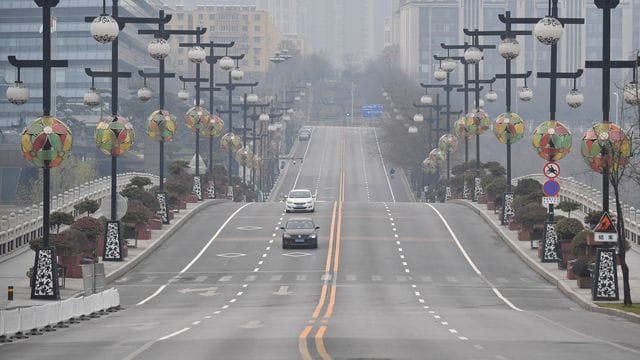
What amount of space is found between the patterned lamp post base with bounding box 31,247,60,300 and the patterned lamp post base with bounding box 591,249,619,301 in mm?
17014

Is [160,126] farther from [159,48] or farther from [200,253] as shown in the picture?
[159,48]

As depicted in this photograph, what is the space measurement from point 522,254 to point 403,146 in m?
113

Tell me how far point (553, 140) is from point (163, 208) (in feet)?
81.0

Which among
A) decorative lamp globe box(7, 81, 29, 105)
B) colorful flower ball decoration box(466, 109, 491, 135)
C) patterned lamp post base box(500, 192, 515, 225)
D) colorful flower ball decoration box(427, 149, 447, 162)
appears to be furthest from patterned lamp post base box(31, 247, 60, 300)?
colorful flower ball decoration box(427, 149, 447, 162)

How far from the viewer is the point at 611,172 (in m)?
46.3

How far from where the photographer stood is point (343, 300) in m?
49.1

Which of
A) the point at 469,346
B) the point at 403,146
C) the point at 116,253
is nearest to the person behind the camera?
the point at 469,346

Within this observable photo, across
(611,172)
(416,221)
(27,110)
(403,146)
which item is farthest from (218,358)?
(27,110)

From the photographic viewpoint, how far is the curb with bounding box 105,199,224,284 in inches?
2286

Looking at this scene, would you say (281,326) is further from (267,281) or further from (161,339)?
(267,281)

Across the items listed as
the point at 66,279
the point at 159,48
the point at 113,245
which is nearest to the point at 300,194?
the point at 113,245

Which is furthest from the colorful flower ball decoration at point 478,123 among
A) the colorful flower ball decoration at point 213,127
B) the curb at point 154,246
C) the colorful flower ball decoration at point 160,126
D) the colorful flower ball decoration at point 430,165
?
the colorful flower ball decoration at point 430,165

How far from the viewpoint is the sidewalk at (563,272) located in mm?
47000

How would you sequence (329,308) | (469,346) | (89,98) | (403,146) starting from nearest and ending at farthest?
(469,346) < (329,308) < (89,98) < (403,146)
